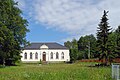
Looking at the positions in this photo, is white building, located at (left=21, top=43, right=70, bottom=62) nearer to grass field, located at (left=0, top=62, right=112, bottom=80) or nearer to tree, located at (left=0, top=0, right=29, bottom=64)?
tree, located at (left=0, top=0, right=29, bottom=64)

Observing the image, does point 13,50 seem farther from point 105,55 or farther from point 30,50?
point 30,50

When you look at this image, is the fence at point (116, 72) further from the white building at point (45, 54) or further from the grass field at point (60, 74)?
the white building at point (45, 54)

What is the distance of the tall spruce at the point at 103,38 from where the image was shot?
4934 centimetres

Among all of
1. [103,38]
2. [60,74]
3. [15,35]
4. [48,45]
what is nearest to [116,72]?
[60,74]

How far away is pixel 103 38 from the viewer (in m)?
50.3

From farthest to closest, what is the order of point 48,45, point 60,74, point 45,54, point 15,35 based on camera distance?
point 48,45
point 45,54
point 15,35
point 60,74

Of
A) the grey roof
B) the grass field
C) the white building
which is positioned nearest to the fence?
the grass field

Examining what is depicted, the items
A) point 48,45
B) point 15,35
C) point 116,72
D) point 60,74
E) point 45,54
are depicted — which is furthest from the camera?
point 48,45

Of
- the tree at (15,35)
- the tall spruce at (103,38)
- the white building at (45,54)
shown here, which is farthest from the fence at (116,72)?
the white building at (45,54)

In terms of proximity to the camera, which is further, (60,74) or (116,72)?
(60,74)

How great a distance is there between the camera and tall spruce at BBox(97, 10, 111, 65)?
4934 centimetres

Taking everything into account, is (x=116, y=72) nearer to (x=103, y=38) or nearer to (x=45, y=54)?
(x=103, y=38)

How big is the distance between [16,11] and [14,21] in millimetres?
2211

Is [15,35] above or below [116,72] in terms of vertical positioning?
above
